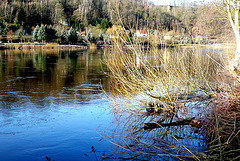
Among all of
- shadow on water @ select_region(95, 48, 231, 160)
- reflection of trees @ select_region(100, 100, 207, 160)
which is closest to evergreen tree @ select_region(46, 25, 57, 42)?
shadow on water @ select_region(95, 48, 231, 160)

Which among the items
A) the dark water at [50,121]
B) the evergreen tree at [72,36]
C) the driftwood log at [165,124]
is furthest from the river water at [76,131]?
the evergreen tree at [72,36]

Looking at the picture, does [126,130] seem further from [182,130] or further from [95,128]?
[182,130]

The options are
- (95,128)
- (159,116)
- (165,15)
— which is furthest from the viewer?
(165,15)

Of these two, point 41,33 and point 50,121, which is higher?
point 41,33

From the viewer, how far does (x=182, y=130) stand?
7336 mm

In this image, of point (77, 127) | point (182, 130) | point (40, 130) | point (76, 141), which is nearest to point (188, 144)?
point (182, 130)

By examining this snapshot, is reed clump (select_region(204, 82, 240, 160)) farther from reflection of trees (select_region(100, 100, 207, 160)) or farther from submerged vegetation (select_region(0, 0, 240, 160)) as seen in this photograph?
reflection of trees (select_region(100, 100, 207, 160))

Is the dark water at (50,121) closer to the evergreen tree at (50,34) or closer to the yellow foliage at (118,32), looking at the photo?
the yellow foliage at (118,32)

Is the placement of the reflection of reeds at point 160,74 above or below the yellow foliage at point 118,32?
below

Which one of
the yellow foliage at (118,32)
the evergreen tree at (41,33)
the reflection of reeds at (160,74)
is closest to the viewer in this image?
the yellow foliage at (118,32)

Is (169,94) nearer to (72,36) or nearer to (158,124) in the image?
(158,124)

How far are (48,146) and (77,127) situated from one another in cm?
151

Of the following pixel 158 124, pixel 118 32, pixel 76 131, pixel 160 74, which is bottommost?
pixel 76 131

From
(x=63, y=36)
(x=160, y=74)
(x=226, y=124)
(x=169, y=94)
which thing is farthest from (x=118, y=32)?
(x=63, y=36)
